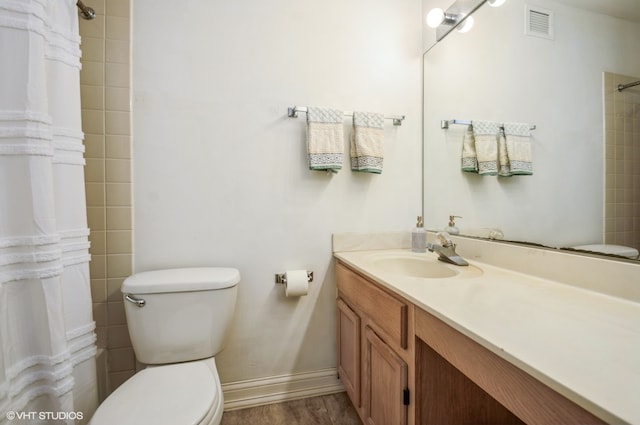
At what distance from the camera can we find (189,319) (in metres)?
1.13

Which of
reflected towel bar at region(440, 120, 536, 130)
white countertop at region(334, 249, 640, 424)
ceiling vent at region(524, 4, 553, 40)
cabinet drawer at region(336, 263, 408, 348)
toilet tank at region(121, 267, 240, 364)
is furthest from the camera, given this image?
reflected towel bar at region(440, 120, 536, 130)

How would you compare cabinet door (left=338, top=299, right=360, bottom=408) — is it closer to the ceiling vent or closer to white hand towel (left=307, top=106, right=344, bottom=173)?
white hand towel (left=307, top=106, right=344, bottom=173)

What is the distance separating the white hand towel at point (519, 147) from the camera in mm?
1066

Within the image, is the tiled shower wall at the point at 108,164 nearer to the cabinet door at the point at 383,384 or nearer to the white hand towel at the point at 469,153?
the cabinet door at the point at 383,384

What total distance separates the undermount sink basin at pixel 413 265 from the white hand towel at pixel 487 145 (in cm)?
51

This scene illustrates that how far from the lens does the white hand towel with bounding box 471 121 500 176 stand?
48.8 inches

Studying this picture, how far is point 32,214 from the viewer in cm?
79

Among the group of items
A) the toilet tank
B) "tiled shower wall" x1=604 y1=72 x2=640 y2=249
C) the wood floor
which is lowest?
the wood floor

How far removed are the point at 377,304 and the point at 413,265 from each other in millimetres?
448

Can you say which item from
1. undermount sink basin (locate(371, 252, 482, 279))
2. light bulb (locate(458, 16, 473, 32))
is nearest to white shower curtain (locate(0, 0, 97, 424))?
undermount sink basin (locate(371, 252, 482, 279))

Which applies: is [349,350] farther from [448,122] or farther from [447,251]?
[448,122]

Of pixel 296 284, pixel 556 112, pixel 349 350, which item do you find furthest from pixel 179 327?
pixel 556 112

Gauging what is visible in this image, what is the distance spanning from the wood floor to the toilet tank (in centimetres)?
44

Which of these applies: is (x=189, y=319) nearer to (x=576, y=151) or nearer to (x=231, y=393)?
(x=231, y=393)
